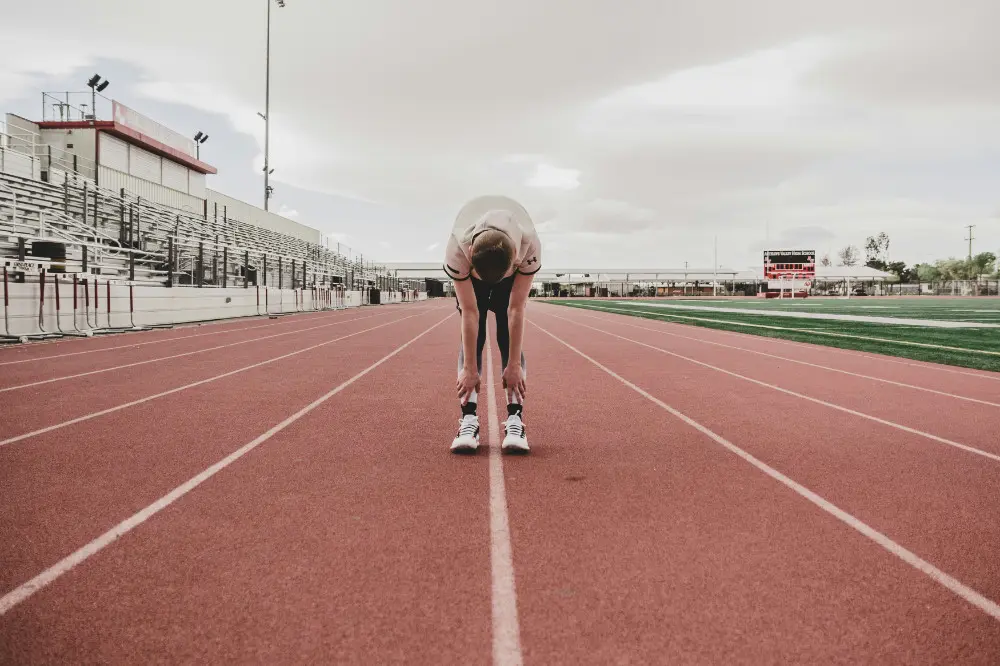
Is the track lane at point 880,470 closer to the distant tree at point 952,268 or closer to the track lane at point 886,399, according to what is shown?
the track lane at point 886,399

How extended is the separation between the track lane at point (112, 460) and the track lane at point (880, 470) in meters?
3.93

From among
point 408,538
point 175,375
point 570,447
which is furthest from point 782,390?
point 175,375

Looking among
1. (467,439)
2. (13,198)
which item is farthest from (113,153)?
(467,439)

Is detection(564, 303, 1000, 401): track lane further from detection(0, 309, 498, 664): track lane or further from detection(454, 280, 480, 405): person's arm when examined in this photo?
detection(0, 309, 498, 664): track lane

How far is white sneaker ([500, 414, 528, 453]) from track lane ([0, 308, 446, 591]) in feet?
6.70

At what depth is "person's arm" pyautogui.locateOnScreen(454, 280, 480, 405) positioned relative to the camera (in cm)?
382

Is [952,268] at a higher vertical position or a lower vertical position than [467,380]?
higher

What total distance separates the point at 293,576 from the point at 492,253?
1.73 meters

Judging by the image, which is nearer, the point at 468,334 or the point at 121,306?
the point at 468,334

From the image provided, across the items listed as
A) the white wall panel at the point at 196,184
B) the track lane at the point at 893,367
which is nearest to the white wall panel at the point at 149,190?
the white wall panel at the point at 196,184

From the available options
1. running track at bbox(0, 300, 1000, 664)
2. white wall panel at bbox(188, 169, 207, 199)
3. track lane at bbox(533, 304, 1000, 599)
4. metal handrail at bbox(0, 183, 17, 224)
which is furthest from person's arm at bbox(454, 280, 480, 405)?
white wall panel at bbox(188, 169, 207, 199)

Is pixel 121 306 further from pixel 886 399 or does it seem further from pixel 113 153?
pixel 113 153

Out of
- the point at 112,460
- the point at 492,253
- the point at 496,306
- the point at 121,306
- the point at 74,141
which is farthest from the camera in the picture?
the point at 74,141

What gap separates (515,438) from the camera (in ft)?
14.5
